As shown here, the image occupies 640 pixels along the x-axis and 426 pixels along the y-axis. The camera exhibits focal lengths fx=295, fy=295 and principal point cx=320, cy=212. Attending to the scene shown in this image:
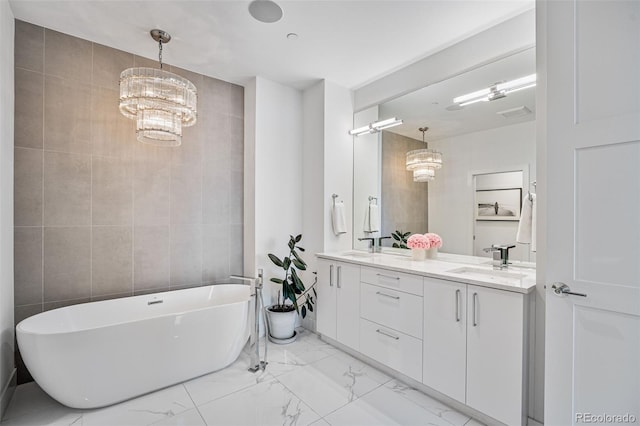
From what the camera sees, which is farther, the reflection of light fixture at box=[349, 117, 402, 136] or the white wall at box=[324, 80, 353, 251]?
the white wall at box=[324, 80, 353, 251]

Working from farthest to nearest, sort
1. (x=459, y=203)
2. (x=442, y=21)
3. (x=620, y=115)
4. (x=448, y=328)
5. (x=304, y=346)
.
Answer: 1. (x=304, y=346)
2. (x=459, y=203)
3. (x=442, y=21)
4. (x=448, y=328)
5. (x=620, y=115)

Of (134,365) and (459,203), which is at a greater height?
(459,203)

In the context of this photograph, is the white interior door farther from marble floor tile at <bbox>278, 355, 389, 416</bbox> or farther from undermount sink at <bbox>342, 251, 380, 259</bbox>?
undermount sink at <bbox>342, 251, 380, 259</bbox>

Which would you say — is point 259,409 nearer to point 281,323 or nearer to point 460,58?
point 281,323

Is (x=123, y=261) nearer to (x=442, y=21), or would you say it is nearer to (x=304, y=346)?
(x=304, y=346)

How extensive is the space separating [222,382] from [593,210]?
101 inches

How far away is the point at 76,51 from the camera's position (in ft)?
7.80

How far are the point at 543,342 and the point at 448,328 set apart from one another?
19.9 inches

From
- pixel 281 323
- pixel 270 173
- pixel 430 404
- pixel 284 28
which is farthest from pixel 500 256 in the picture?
pixel 284 28

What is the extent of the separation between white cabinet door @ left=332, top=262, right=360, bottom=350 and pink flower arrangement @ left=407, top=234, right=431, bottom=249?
55cm

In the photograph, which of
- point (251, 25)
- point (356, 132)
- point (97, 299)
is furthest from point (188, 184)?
point (356, 132)

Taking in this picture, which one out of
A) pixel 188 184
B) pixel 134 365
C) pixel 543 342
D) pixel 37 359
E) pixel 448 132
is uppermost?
pixel 448 132

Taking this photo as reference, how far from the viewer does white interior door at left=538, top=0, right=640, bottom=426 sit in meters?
1.29

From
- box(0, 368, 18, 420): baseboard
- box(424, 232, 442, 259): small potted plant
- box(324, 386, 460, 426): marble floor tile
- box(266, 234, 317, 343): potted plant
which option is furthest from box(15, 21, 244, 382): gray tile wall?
box(424, 232, 442, 259): small potted plant
